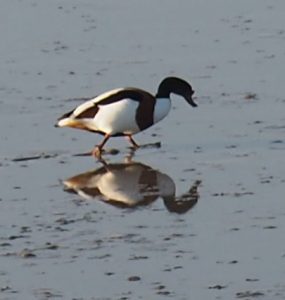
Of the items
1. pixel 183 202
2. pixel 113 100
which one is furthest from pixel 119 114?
pixel 183 202

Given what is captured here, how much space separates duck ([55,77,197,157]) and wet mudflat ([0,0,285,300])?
173mm

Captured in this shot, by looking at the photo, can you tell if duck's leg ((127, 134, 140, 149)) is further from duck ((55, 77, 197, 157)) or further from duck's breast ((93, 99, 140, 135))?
duck's breast ((93, 99, 140, 135))

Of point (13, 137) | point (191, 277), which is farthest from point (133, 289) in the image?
point (13, 137)

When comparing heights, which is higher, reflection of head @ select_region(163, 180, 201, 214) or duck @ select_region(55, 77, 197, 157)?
duck @ select_region(55, 77, 197, 157)

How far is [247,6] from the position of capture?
1892 centimetres

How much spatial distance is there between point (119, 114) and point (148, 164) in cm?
74

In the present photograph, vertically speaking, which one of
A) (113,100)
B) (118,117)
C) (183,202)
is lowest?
(183,202)

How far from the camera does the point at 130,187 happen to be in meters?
10.4

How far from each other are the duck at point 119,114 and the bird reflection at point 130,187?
24.6 inches

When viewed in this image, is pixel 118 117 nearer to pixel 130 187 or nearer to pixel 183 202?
pixel 130 187

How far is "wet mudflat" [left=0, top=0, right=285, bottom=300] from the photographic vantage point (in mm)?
8195

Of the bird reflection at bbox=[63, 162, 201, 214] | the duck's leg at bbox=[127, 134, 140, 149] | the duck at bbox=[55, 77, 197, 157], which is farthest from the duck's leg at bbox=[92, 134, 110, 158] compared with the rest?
the bird reflection at bbox=[63, 162, 201, 214]

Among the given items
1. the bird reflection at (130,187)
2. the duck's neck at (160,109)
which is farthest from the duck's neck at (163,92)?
the bird reflection at (130,187)

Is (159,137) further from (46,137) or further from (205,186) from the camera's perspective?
(205,186)
